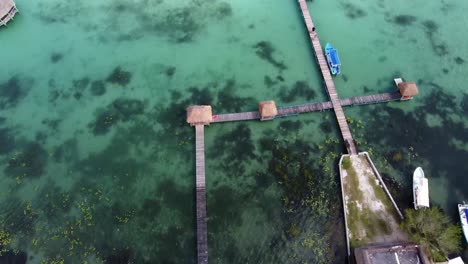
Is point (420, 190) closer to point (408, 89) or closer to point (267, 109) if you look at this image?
point (408, 89)

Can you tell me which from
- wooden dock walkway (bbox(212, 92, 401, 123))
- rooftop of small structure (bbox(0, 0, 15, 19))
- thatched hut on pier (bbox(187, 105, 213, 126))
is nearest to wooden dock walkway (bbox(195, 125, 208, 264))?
thatched hut on pier (bbox(187, 105, 213, 126))

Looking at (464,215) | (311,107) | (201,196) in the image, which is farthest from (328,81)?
(201,196)

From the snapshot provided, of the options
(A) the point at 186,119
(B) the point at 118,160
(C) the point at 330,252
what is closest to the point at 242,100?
(A) the point at 186,119

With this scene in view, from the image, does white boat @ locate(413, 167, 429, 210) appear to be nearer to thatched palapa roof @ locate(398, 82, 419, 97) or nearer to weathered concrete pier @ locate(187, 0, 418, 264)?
weathered concrete pier @ locate(187, 0, 418, 264)

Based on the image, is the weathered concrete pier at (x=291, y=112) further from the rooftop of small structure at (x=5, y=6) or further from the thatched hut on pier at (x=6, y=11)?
the rooftop of small structure at (x=5, y=6)

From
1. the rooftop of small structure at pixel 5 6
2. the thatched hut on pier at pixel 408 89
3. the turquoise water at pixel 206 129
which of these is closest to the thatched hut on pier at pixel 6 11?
the rooftop of small structure at pixel 5 6

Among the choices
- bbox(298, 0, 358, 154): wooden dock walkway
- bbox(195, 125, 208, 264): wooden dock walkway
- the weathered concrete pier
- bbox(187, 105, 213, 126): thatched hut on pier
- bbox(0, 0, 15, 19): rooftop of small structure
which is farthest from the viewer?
bbox(0, 0, 15, 19): rooftop of small structure
